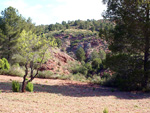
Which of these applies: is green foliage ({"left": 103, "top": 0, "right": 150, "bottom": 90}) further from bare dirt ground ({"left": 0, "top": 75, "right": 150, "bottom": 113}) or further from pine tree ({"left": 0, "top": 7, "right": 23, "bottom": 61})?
pine tree ({"left": 0, "top": 7, "right": 23, "bottom": 61})

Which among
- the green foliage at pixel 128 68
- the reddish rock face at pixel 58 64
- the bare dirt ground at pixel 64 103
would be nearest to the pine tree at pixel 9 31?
the reddish rock face at pixel 58 64

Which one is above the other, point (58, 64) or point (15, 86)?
point (58, 64)

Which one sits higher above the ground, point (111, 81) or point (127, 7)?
point (127, 7)

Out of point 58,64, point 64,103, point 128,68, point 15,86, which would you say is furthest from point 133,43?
point 58,64

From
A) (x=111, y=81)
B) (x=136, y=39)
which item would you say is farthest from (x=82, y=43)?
(x=136, y=39)

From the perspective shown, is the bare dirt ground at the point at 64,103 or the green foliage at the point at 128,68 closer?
the bare dirt ground at the point at 64,103

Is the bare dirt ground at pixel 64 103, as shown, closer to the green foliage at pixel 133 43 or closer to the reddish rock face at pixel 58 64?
the green foliage at pixel 133 43

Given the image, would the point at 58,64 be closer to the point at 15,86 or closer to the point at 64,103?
the point at 15,86

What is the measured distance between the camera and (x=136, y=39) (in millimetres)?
12586

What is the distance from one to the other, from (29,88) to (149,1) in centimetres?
1005

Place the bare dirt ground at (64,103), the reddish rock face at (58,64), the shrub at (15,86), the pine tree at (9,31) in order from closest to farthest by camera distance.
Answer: the bare dirt ground at (64,103)
the shrub at (15,86)
the pine tree at (9,31)
the reddish rock face at (58,64)

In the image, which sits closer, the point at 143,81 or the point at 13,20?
the point at 143,81

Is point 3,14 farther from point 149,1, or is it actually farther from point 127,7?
point 149,1

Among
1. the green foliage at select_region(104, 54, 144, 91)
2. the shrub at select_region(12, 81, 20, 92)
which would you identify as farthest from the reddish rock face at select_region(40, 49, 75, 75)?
the shrub at select_region(12, 81, 20, 92)
